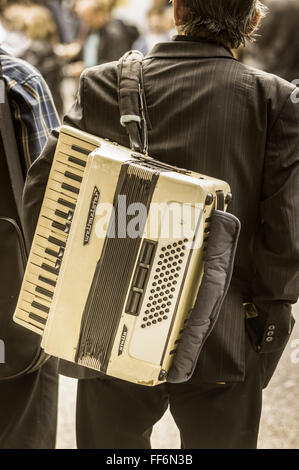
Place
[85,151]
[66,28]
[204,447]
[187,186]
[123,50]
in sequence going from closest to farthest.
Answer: [187,186] → [85,151] → [204,447] → [123,50] → [66,28]

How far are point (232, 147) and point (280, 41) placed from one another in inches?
233

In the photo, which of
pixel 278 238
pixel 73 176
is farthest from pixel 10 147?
pixel 278 238

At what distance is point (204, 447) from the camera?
2.06m

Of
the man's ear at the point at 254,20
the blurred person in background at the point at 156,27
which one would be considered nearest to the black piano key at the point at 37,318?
the man's ear at the point at 254,20

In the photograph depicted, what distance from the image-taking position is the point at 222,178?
A: 1939 millimetres

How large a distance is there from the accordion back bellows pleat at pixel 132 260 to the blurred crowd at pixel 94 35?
4.99 metres

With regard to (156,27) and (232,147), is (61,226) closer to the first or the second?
(232,147)

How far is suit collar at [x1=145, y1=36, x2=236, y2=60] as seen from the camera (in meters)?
1.96

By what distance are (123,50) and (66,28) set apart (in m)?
1.05

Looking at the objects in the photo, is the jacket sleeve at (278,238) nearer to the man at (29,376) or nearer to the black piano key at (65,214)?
the black piano key at (65,214)

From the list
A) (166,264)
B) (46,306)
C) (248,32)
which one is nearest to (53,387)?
(46,306)

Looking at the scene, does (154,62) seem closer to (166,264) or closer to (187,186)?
(187,186)

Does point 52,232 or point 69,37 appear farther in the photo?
point 69,37

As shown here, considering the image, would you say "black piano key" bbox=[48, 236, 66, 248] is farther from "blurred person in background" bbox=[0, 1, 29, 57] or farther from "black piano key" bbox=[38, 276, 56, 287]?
"blurred person in background" bbox=[0, 1, 29, 57]
